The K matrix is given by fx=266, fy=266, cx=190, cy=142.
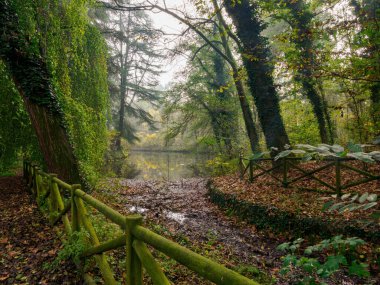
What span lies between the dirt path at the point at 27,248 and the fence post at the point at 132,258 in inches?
69.2

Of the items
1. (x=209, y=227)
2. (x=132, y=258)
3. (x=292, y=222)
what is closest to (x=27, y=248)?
(x=132, y=258)

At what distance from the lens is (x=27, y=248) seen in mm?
5051

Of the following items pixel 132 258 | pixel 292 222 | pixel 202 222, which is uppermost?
pixel 132 258

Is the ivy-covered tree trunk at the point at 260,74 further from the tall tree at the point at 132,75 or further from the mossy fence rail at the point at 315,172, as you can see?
the tall tree at the point at 132,75

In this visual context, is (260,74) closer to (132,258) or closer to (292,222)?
(292,222)

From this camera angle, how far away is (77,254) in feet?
12.9

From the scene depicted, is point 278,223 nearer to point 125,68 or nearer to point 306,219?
point 306,219

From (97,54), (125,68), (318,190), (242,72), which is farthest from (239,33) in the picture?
(125,68)

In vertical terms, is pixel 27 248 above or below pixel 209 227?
above

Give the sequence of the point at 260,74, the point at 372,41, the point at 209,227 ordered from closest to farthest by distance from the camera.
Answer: the point at 372,41 < the point at 209,227 < the point at 260,74

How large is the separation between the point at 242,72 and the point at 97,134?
22.0ft

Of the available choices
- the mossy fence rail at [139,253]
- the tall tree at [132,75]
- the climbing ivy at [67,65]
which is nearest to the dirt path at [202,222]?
the climbing ivy at [67,65]

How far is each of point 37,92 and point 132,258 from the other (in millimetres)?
5852

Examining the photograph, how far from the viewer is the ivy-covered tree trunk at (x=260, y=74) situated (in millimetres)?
11163
